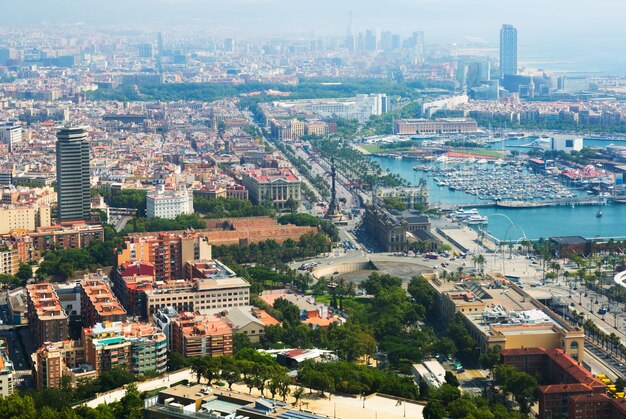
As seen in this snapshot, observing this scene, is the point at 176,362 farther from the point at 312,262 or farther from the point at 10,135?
the point at 10,135

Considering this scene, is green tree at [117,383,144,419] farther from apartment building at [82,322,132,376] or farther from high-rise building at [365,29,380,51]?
high-rise building at [365,29,380,51]

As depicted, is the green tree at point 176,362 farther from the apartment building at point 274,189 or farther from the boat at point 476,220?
the apartment building at point 274,189

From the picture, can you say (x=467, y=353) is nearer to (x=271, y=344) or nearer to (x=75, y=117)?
(x=271, y=344)

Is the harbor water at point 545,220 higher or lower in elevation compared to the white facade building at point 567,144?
lower

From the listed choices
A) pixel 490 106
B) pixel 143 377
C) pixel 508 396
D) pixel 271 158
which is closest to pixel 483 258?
pixel 508 396

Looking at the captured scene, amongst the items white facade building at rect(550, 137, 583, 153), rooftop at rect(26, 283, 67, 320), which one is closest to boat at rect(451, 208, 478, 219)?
white facade building at rect(550, 137, 583, 153)

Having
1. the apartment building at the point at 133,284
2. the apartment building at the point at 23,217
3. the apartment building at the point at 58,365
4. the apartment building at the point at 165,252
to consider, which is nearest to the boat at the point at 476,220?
the apartment building at the point at 165,252
